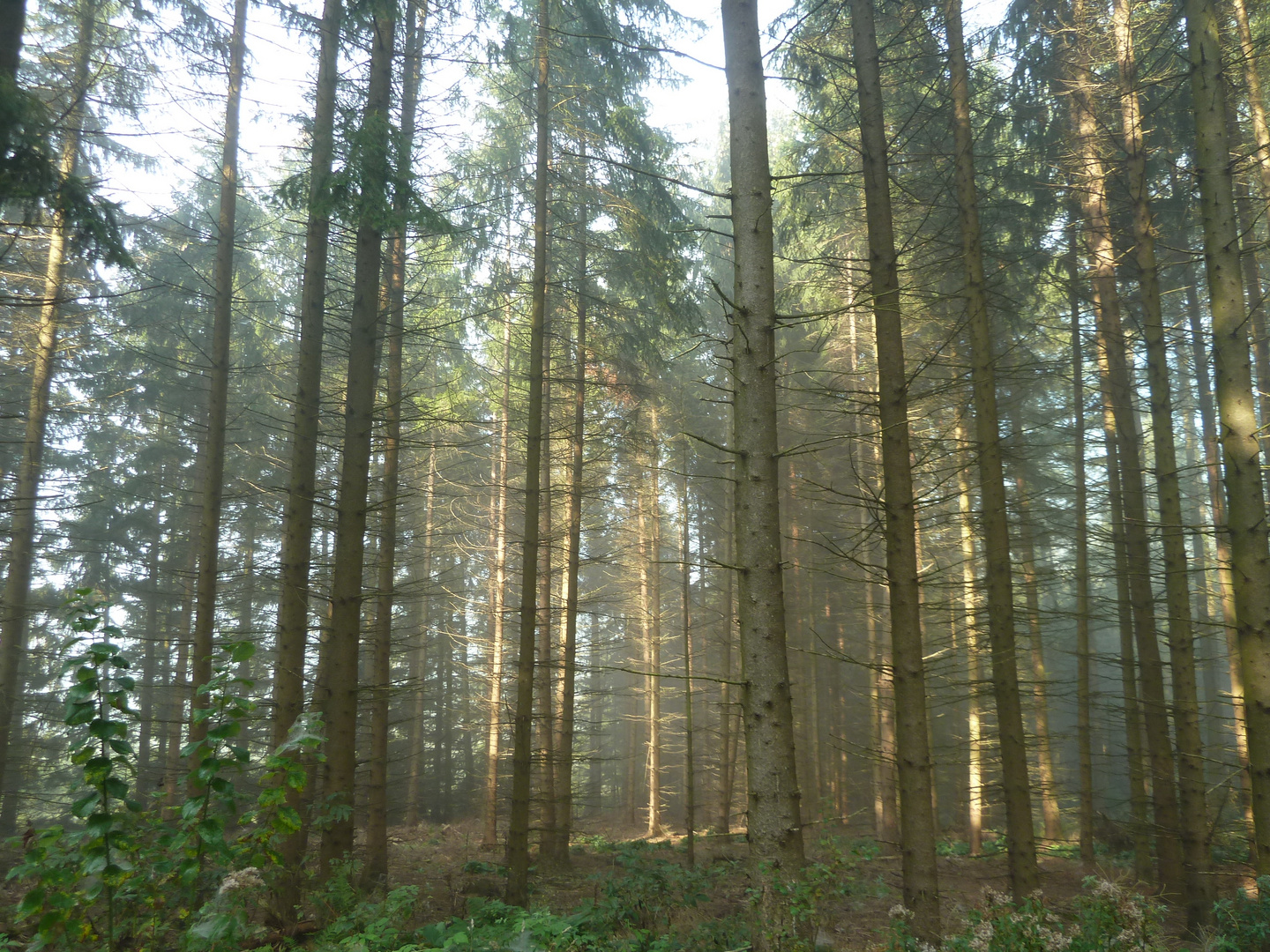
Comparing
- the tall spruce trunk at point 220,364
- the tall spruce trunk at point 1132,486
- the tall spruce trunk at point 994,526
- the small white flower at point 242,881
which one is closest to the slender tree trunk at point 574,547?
the tall spruce trunk at point 220,364

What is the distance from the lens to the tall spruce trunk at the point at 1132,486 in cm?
841

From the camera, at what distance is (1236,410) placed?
5.93 m

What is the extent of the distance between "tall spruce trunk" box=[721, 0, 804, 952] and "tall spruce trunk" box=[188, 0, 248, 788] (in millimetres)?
8177

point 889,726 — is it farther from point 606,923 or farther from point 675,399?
point 606,923

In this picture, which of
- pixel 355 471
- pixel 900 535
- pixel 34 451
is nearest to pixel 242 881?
pixel 355 471

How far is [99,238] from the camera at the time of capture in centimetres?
588

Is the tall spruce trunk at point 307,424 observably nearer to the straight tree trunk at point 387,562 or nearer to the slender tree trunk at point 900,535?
the straight tree trunk at point 387,562

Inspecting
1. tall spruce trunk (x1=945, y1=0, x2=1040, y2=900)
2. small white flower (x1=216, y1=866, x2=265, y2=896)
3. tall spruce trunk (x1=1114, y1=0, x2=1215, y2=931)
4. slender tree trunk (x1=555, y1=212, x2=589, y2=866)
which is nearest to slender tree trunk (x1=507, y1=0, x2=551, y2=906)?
slender tree trunk (x1=555, y1=212, x2=589, y2=866)

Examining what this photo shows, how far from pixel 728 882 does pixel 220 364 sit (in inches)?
431

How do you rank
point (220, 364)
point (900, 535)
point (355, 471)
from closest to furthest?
point (900, 535), point (355, 471), point (220, 364)

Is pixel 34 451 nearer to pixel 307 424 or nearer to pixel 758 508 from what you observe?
pixel 307 424

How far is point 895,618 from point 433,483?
42.9 ft

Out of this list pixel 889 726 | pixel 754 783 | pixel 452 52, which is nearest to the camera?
pixel 754 783

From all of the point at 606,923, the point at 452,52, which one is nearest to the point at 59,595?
the point at 452,52
